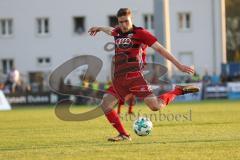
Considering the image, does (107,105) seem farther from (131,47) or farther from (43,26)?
(43,26)

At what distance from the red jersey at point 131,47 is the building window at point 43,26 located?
44283mm

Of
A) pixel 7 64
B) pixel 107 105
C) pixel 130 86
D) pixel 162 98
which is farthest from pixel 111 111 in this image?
pixel 7 64

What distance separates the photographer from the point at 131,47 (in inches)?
513

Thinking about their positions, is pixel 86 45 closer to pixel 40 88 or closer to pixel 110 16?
pixel 110 16

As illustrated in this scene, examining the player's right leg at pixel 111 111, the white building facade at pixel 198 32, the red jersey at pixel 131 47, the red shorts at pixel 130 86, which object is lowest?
the player's right leg at pixel 111 111

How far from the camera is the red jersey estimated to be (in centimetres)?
1288

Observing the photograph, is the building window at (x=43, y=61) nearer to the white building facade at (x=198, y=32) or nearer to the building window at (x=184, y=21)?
the white building facade at (x=198, y=32)

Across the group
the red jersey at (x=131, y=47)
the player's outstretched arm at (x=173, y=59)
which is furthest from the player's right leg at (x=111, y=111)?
the player's outstretched arm at (x=173, y=59)

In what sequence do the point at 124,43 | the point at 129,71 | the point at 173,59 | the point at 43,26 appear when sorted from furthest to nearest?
the point at 43,26 → the point at 129,71 → the point at 124,43 → the point at 173,59

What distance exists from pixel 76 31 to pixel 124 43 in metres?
44.4

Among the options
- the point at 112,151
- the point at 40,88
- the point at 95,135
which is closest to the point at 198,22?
the point at 40,88

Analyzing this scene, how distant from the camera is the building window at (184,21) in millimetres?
56625

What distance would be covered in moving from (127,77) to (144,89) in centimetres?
40

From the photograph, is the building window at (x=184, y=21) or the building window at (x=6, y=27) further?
the building window at (x=6, y=27)
